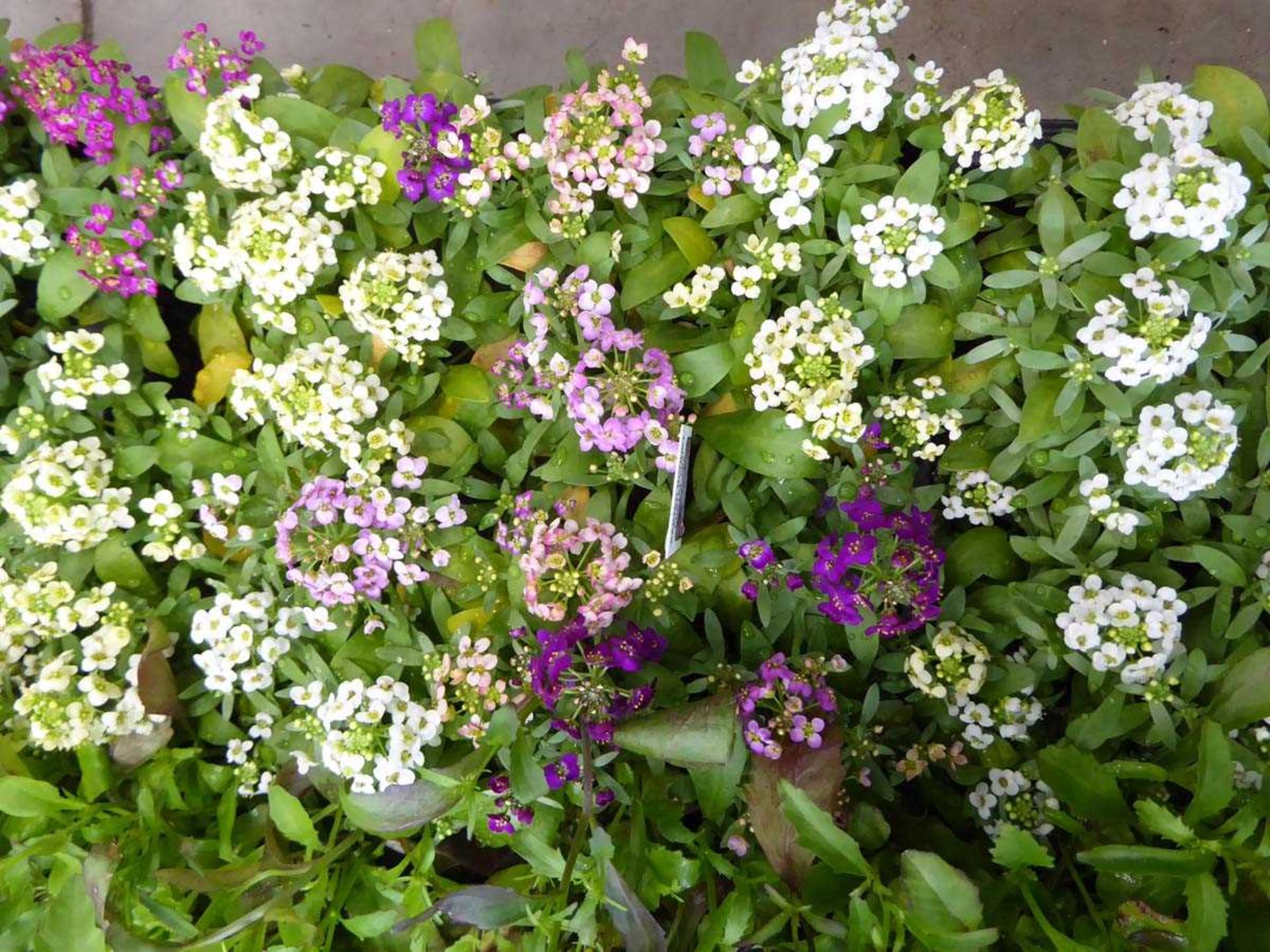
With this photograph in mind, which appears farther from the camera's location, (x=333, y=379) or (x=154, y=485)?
(x=154, y=485)

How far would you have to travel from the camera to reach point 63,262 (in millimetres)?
1920

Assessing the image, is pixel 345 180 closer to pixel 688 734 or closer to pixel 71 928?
pixel 688 734

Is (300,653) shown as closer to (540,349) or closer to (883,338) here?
(540,349)

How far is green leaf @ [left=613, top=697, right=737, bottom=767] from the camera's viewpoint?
1.49m

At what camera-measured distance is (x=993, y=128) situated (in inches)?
64.4

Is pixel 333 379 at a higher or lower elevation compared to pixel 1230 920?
higher

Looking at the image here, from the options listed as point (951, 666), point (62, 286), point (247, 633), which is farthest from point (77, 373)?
point (951, 666)

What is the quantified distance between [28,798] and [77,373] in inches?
32.8

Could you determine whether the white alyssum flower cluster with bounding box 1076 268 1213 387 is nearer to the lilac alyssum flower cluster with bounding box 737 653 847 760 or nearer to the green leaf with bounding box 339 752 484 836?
the lilac alyssum flower cluster with bounding box 737 653 847 760

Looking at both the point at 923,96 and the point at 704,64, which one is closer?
the point at 923,96

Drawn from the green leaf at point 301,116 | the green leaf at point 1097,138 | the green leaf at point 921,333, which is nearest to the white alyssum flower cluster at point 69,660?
the green leaf at point 301,116

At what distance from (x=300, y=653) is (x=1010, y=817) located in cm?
144

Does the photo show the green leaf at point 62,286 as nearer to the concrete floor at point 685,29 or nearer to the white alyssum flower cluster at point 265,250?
the white alyssum flower cluster at point 265,250

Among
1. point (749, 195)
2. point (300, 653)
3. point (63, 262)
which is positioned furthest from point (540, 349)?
point (63, 262)
